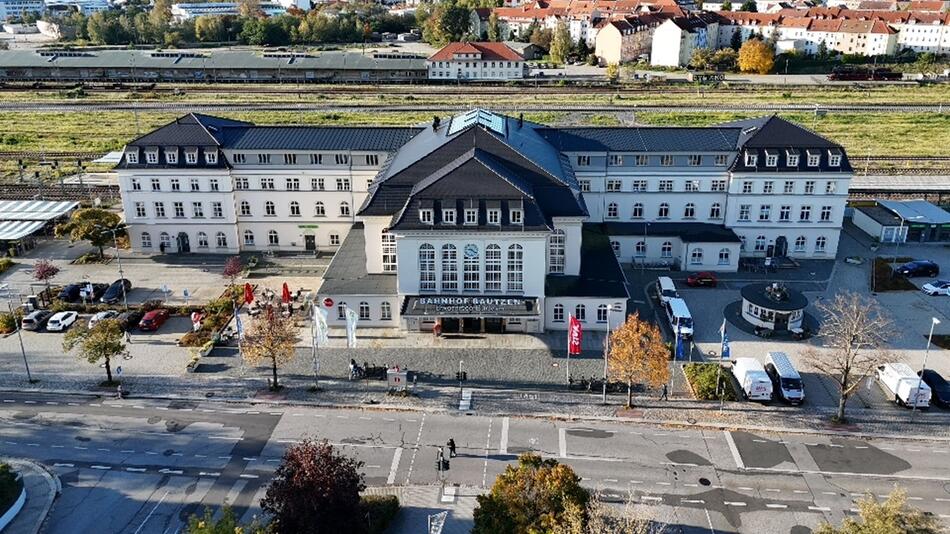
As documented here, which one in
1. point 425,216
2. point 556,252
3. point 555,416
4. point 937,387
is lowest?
point 555,416

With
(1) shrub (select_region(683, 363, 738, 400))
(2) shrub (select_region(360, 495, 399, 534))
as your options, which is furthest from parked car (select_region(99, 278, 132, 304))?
(1) shrub (select_region(683, 363, 738, 400))

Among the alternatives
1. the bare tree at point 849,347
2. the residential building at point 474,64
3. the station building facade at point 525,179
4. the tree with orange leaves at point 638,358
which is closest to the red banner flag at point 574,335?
the tree with orange leaves at point 638,358

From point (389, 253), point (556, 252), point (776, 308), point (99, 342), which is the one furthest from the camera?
point (389, 253)

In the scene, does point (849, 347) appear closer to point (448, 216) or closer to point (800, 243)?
point (448, 216)

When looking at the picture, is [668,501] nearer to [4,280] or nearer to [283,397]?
[283,397]

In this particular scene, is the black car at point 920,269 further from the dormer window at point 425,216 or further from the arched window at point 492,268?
the dormer window at point 425,216

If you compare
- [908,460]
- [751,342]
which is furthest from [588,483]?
[751,342]

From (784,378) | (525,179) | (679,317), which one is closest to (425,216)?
(525,179)
